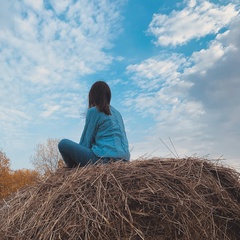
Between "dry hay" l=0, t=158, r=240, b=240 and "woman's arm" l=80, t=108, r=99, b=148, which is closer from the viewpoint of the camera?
"dry hay" l=0, t=158, r=240, b=240

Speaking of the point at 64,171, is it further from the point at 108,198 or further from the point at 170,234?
the point at 170,234

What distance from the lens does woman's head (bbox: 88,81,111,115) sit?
426 cm

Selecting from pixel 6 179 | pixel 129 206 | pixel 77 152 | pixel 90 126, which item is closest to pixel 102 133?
pixel 90 126

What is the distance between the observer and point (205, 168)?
12.0ft

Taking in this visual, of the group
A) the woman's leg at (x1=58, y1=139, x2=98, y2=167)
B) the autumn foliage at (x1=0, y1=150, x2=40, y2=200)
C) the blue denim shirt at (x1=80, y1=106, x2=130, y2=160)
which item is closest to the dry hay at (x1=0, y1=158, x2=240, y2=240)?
the woman's leg at (x1=58, y1=139, x2=98, y2=167)

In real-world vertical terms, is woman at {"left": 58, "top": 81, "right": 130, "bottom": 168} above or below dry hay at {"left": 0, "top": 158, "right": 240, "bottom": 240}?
above

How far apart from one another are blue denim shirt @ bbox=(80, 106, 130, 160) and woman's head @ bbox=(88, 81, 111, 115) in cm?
8

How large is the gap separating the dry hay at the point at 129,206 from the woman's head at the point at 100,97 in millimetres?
979

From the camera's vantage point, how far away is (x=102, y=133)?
13.7 ft

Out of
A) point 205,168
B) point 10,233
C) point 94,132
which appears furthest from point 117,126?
point 10,233

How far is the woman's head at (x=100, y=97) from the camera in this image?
4.26m

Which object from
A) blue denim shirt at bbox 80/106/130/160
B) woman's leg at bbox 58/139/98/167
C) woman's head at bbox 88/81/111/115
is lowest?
woman's leg at bbox 58/139/98/167

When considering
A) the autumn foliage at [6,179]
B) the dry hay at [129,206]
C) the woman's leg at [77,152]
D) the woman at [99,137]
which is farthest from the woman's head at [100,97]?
the autumn foliage at [6,179]

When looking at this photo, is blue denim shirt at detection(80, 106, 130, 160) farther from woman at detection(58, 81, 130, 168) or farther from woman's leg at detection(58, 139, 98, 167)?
woman's leg at detection(58, 139, 98, 167)
